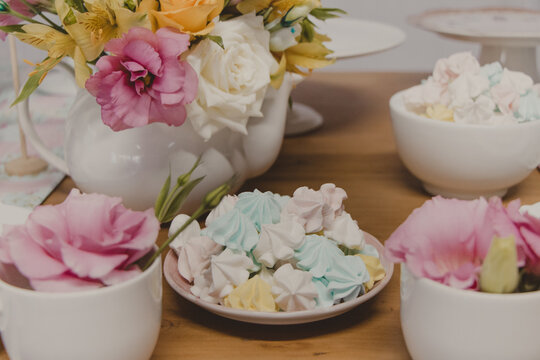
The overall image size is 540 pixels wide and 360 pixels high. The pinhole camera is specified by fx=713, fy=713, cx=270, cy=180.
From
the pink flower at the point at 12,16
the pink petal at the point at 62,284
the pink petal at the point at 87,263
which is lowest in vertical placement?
the pink petal at the point at 62,284

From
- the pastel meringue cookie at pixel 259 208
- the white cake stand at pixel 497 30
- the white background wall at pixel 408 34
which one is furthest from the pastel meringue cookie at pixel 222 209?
the white background wall at pixel 408 34

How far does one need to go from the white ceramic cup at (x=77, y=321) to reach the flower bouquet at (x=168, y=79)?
0.66 feet

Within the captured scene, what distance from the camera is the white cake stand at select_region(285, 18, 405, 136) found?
1.10 meters

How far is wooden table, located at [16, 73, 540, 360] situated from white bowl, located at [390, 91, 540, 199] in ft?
0.16

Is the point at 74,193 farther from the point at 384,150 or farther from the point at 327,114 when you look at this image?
the point at 327,114

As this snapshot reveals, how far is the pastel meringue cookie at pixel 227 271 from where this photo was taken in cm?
56

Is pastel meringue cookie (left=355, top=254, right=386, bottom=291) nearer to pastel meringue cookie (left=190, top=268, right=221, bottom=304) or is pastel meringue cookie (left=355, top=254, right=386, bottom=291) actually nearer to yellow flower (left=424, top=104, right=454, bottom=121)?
pastel meringue cookie (left=190, top=268, right=221, bottom=304)

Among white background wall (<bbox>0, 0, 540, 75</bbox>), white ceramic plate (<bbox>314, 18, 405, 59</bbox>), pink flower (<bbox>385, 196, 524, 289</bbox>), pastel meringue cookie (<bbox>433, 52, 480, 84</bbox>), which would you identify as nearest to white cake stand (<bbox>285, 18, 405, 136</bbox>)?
white ceramic plate (<bbox>314, 18, 405, 59</bbox>)

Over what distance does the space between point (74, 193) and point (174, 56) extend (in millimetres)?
159

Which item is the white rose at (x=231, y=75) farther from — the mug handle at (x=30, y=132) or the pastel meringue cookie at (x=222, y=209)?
the mug handle at (x=30, y=132)

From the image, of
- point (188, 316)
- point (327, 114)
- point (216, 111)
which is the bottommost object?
point (327, 114)

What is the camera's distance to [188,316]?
0.60m

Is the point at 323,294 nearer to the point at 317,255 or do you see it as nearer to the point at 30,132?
the point at 317,255

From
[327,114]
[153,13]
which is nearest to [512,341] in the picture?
[153,13]
